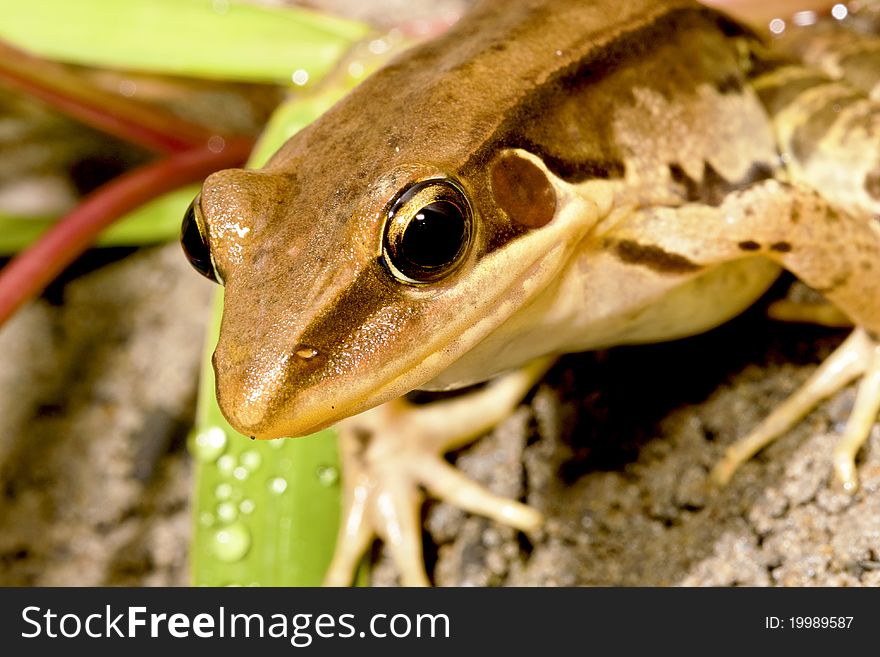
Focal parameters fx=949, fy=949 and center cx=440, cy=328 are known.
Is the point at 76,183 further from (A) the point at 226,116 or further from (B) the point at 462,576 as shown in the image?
(B) the point at 462,576

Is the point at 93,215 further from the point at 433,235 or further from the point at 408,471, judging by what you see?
the point at 433,235

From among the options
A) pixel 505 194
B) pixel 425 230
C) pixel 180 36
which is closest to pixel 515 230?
pixel 505 194

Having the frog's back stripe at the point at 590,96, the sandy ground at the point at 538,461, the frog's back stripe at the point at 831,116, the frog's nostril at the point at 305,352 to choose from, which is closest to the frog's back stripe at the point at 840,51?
the frog's back stripe at the point at 831,116

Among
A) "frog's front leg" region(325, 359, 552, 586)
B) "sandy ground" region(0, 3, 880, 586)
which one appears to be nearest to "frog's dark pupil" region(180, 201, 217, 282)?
→ "frog's front leg" region(325, 359, 552, 586)

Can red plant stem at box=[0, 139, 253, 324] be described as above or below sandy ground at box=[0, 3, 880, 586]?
above

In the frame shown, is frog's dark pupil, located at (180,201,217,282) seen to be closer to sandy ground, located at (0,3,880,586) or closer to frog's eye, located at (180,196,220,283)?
frog's eye, located at (180,196,220,283)

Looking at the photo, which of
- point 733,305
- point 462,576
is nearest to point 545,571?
point 462,576

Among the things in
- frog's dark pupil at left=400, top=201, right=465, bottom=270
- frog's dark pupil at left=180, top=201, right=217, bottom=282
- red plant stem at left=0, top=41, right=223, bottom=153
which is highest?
red plant stem at left=0, top=41, right=223, bottom=153
